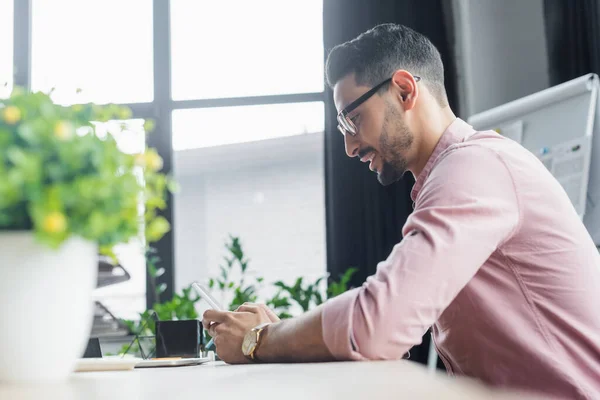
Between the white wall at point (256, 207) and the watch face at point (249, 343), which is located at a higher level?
the white wall at point (256, 207)

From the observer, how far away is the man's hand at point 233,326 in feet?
4.51

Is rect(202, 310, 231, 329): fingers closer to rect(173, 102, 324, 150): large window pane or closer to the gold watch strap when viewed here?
the gold watch strap

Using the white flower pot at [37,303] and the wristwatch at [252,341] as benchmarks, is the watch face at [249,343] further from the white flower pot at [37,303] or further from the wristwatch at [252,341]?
the white flower pot at [37,303]

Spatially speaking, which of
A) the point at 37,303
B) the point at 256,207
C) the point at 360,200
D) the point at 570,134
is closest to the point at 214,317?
the point at 37,303

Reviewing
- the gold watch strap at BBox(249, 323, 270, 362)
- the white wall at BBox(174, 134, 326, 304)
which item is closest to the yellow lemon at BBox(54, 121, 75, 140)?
the gold watch strap at BBox(249, 323, 270, 362)

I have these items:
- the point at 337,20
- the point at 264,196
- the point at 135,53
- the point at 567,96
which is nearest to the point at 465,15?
the point at 337,20

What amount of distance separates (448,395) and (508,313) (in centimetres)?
85

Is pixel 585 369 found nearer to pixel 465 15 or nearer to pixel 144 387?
pixel 144 387

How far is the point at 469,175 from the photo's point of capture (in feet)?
4.25

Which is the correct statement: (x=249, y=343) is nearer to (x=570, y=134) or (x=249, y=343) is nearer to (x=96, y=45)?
(x=570, y=134)

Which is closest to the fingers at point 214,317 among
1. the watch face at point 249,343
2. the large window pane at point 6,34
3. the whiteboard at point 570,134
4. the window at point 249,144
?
the watch face at point 249,343

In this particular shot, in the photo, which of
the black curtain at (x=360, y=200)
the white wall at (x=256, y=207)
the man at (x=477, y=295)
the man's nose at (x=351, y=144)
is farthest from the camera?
the white wall at (x=256, y=207)

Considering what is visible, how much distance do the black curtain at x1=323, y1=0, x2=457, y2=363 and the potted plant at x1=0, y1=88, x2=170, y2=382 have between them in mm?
3668

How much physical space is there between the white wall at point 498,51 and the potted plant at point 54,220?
401 centimetres
